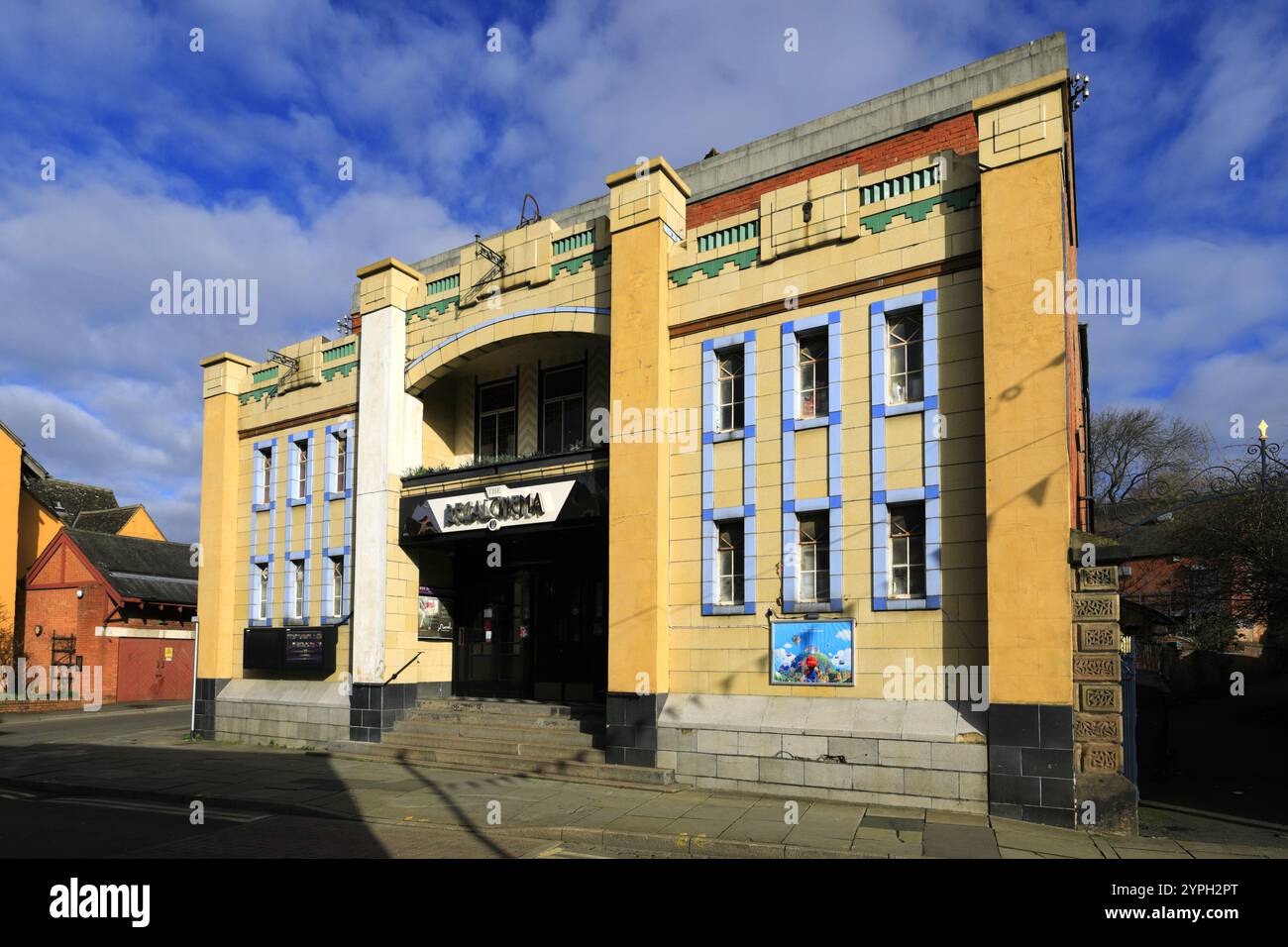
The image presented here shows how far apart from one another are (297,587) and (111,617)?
1974 cm

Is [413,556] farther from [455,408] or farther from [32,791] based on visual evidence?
[32,791]

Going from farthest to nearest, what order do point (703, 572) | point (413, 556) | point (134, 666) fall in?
point (134, 666) → point (413, 556) → point (703, 572)

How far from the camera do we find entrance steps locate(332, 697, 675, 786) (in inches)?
595

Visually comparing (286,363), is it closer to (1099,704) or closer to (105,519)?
(1099,704)

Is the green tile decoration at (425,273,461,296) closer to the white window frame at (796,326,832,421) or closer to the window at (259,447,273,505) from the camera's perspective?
the window at (259,447,273,505)

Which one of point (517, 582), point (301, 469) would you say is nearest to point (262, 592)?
point (301, 469)

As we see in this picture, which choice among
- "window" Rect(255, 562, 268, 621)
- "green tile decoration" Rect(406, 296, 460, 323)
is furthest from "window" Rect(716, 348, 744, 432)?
"window" Rect(255, 562, 268, 621)

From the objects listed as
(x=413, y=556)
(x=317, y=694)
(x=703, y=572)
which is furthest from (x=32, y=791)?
(x=703, y=572)

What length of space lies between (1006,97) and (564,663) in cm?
1361

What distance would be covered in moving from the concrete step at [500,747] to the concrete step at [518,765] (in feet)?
0.31

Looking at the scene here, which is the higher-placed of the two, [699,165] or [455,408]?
[699,165]

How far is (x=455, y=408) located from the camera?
21906 mm
